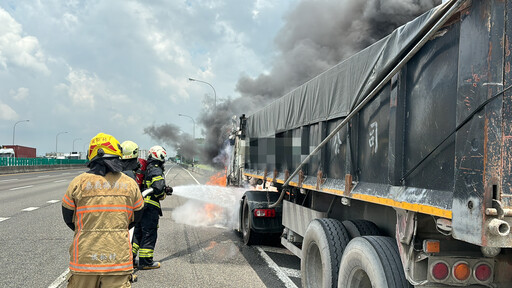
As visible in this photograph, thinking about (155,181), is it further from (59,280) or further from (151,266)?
(59,280)

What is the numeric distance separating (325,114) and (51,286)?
393 cm

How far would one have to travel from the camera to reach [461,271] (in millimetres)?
2570

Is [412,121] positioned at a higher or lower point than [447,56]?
lower

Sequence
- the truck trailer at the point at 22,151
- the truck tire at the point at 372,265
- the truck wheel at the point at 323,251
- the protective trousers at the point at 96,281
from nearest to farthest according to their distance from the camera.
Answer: the truck tire at the point at 372,265
the protective trousers at the point at 96,281
the truck wheel at the point at 323,251
the truck trailer at the point at 22,151

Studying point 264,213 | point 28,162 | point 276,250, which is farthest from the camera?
point 28,162

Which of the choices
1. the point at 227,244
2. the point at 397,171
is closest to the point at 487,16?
the point at 397,171

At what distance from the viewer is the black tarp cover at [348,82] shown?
295 centimetres

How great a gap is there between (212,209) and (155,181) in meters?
5.91

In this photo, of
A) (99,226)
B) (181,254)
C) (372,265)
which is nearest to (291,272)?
(181,254)

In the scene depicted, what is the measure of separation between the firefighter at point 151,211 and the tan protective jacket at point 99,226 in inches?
116

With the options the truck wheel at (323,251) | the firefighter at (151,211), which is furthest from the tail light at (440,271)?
the firefighter at (151,211)

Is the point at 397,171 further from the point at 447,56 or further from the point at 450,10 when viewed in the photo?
the point at 450,10

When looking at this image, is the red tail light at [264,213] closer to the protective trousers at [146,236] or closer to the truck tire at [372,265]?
the protective trousers at [146,236]

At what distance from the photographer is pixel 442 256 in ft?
8.49
